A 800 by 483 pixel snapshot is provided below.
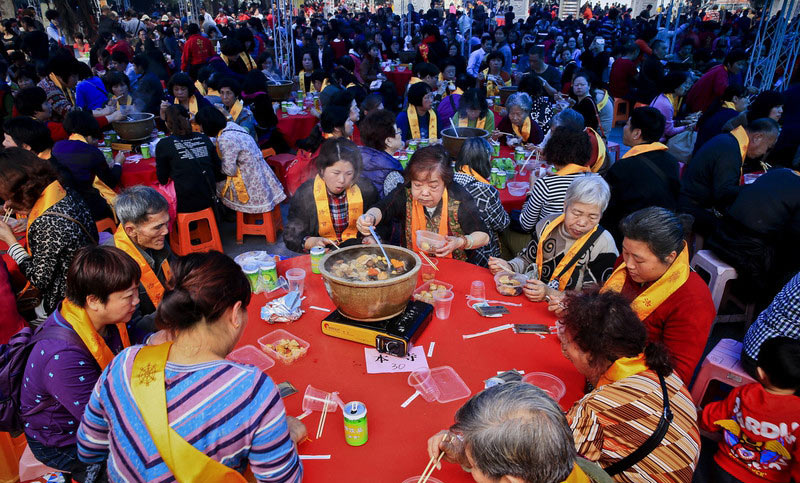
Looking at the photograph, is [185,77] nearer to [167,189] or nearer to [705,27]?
[167,189]

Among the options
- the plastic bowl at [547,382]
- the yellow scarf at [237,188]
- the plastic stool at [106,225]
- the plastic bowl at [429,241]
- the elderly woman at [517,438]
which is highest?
the elderly woman at [517,438]

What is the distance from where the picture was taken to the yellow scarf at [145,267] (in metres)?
2.79

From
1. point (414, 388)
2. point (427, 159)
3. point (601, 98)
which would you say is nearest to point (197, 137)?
point (427, 159)

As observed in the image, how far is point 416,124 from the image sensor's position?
19.7ft

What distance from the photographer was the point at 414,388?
1.98m

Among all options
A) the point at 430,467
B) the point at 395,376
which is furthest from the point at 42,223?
the point at 430,467

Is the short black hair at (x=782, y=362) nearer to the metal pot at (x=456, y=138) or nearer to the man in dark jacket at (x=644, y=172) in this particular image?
the man in dark jacket at (x=644, y=172)

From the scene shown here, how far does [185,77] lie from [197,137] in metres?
1.96

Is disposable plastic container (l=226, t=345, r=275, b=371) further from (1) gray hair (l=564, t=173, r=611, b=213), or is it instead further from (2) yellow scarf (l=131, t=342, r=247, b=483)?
(1) gray hair (l=564, t=173, r=611, b=213)

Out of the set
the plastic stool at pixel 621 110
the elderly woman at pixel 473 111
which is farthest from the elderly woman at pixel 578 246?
the plastic stool at pixel 621 110

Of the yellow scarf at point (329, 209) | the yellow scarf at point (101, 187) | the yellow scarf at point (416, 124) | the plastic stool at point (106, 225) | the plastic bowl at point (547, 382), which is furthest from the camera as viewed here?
the yellow scarf at point (416, 124)

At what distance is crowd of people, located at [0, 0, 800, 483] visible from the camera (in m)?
1.34

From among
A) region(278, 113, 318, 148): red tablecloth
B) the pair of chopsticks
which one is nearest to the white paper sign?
the pair of chopsticks

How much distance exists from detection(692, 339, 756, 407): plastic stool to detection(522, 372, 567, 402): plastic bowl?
52.6 inches
